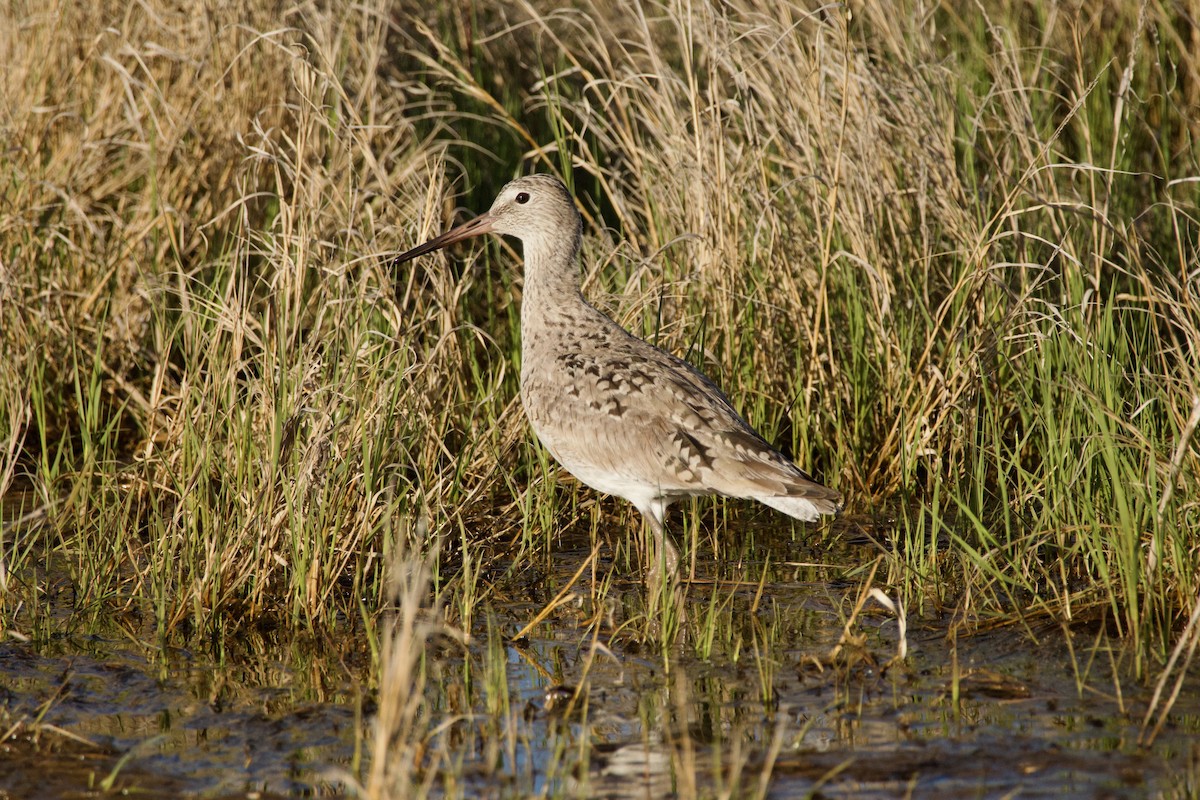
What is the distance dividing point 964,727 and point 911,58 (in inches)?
145

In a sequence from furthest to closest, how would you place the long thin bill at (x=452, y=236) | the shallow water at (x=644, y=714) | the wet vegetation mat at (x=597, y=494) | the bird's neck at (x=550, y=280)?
the long thin bill at (x=452, y=236) < the bird's neck at (x=550, y=280) < the wet vegetation mat at (x=597, y=494) < the shallow water at (x=644, y=714)

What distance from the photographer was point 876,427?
22.5 ft

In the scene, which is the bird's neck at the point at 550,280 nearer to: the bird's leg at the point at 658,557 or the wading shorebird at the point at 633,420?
the wading shorebird at the point at 633,420

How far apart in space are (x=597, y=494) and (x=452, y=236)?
4.40 feet

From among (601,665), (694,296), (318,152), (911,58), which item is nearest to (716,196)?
(694,296)

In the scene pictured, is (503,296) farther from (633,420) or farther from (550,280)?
(633,420)

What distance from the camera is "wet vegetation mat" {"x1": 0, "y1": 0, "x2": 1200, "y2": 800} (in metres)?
4.50

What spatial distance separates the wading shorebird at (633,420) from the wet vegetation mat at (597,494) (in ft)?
1.21

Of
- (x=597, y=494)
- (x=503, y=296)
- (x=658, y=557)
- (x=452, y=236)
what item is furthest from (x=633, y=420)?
(x=503, y=296)

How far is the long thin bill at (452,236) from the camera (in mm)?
6441

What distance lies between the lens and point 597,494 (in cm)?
684

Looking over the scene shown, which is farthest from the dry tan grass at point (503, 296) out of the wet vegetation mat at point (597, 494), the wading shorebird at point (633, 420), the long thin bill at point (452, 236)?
the wading shorebird at point (633, 420)

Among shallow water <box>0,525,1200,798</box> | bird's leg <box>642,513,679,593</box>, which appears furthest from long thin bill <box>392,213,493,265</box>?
shallow water <box>0,525,1200,798</box>

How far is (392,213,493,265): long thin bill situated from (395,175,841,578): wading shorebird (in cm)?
2
